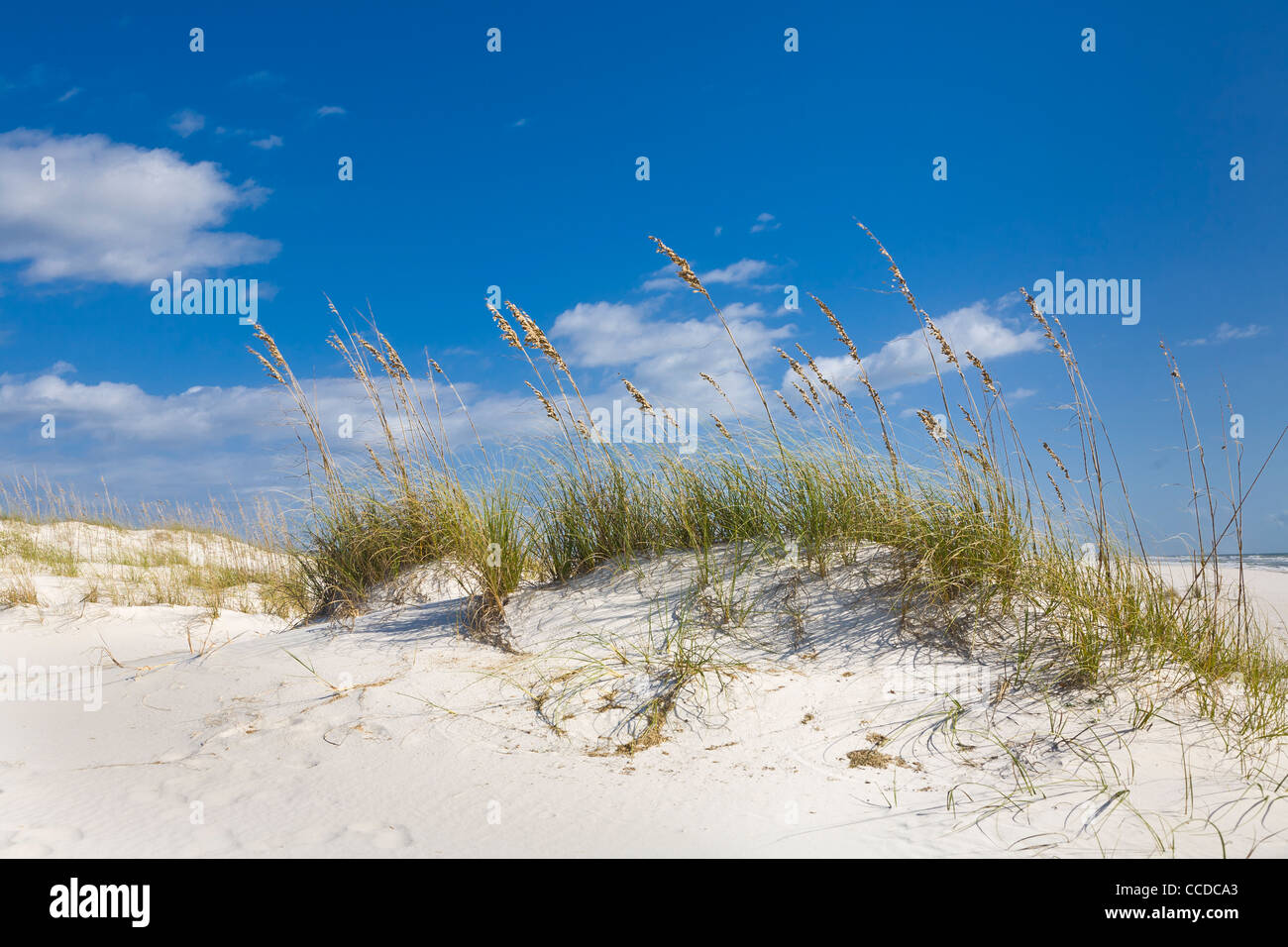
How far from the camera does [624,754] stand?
10.6ft

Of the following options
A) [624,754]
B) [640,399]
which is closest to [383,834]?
[624,754]

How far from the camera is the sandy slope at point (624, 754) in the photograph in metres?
2.62

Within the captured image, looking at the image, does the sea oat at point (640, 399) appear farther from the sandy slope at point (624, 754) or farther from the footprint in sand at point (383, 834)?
the footprint in sand at point (383, 834)

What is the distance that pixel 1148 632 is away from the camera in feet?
12.4

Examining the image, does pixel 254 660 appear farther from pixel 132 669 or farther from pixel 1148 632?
pixel 1148 632

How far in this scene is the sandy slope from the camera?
2.62m

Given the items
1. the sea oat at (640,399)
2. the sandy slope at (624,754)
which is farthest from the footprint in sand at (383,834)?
the sea oat at (640,399)

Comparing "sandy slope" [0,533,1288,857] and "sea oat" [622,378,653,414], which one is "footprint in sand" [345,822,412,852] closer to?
"sandy slope" [0,533,1288,857]

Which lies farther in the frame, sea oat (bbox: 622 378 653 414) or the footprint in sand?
sea oat (bbox: 622 378 653 414)

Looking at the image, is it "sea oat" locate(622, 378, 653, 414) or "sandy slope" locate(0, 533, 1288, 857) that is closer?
"sandy slope" locate(0, 533, 1288, 857)

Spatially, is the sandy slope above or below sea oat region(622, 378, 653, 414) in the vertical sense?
below

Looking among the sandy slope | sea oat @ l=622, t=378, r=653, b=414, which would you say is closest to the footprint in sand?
the sandy slope
